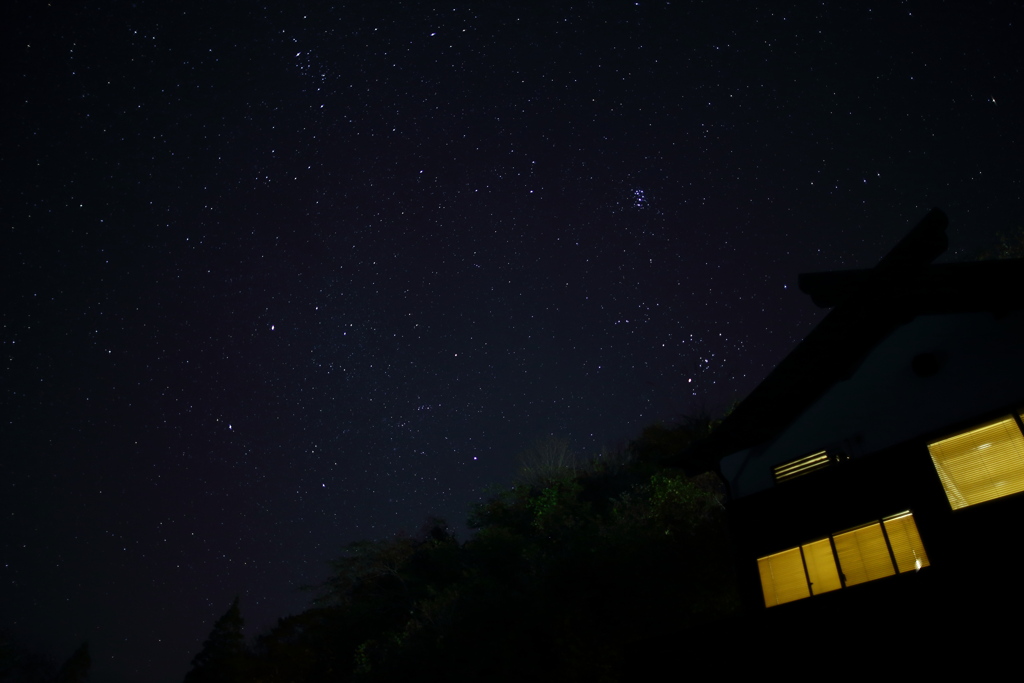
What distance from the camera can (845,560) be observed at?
9.48m

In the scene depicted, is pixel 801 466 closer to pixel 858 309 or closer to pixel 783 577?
pixel 783 577

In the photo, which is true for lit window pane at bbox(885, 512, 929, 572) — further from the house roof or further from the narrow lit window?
the house roof

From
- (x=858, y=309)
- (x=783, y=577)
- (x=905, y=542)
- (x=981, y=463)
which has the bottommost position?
(x=783, y=577)

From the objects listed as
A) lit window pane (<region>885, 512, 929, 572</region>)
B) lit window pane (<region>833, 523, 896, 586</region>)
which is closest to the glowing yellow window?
lit window pane (<region>885, 512, 929, 572</region>)

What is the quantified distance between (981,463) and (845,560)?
8.58 ft

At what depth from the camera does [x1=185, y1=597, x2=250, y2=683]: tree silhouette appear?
3525 cm

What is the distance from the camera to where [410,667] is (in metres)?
21.2

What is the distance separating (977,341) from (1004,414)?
4.40 ft

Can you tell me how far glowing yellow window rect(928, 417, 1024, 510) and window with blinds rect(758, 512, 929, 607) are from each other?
85cm

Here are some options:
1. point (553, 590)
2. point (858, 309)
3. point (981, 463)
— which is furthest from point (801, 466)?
point (553, 590)

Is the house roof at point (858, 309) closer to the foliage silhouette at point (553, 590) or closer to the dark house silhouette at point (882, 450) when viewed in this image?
the dark house silhouette at point (882, 450)

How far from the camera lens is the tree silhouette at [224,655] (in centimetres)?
3525

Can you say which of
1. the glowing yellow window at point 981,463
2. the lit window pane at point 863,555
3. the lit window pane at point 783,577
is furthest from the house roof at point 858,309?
the lit window pane at point 863,555

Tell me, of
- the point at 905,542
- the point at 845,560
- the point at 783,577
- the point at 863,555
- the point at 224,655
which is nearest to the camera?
the point at 905,542
